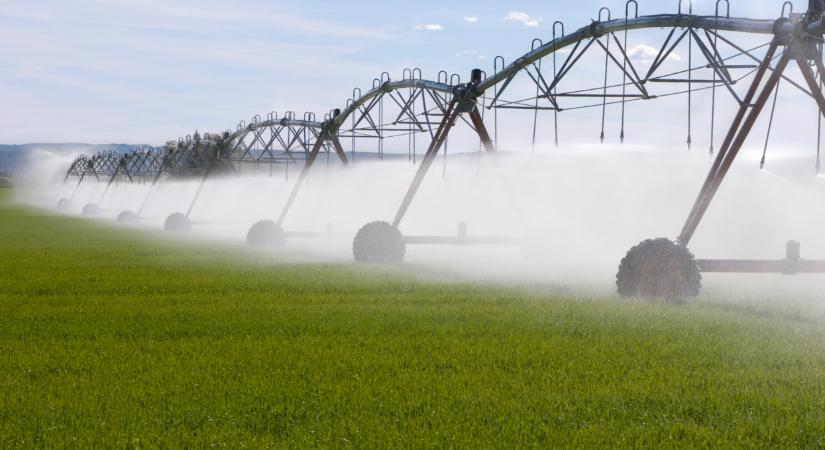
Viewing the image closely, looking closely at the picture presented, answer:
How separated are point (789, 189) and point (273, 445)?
98.6 ft

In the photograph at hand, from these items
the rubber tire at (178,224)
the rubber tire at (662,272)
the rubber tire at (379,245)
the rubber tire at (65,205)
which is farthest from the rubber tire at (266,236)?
the rubber tire at (65,205)

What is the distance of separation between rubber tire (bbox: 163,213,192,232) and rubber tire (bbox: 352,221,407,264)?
27135 mm

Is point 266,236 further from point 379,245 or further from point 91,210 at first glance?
point 91,210

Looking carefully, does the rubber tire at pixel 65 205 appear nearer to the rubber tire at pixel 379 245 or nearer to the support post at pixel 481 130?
the rubber tire at pixel 379 245

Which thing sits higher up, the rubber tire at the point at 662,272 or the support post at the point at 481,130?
the support post at the point at 481,130

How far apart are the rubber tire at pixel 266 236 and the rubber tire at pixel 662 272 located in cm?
2229

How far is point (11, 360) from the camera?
39.4ft

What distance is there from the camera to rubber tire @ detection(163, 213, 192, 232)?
5447 cm

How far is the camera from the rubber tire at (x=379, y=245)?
28984 mm

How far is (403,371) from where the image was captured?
1109 centimetres

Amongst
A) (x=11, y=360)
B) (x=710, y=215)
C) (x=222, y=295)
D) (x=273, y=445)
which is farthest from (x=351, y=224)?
(x=273, y=445)

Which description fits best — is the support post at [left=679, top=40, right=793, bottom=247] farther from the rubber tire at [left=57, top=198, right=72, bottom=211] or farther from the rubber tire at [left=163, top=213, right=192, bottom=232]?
the rubber tire at [left=57, top=198, right=72, bottom=211]

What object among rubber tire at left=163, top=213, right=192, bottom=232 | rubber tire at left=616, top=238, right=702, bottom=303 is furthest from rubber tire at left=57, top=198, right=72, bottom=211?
rubber tire at left=616, top=238, right=702, bottom=303

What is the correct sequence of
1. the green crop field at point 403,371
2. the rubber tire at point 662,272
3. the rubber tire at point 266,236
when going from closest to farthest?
1. the green crop field at point 403,371
2. the rubber tire at point 662,272
3. the rubber tire at point 266,236
